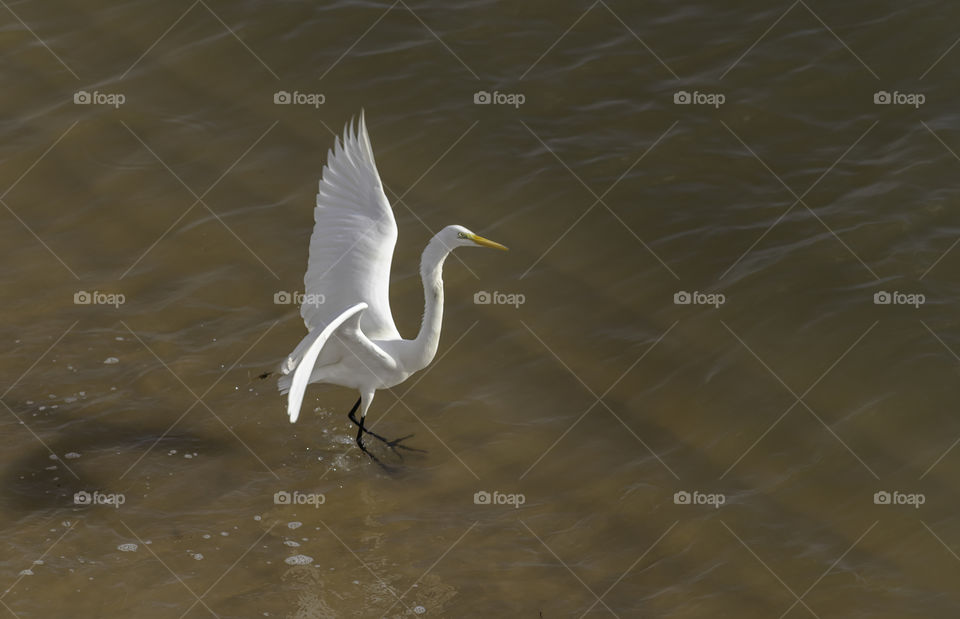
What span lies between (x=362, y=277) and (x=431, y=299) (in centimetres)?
56

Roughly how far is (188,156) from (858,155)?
6.36 meters

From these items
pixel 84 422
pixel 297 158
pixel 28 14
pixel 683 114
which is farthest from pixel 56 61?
pixel 683 114

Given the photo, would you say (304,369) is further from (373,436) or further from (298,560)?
(373,436)

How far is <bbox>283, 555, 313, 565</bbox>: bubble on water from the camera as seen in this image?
7.75m

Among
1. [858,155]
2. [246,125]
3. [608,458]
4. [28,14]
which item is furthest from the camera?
[28,14]

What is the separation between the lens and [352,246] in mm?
8531

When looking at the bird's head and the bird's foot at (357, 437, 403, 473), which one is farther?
the bird's foot at (357, 437, 403, 473)

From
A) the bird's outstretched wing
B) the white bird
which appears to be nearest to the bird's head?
the white bird

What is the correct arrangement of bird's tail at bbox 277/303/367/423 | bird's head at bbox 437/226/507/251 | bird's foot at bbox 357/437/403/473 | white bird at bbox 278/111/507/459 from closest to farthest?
1. bird's tail at bbox 277/303/367/423
2. bird's head at bbox 437/226/507/251
3. white bird at bbox 278/111/507/459
4. bird's foot at bbox 357/437/403/473

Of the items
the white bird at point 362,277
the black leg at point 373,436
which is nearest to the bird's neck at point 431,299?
the white bird at point 362,277

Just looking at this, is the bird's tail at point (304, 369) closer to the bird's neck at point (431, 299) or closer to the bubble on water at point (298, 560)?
the bird's neck at point (431, 299)

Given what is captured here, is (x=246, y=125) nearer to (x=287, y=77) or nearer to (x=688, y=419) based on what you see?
(x=287, y=77)

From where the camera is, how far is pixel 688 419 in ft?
29.7

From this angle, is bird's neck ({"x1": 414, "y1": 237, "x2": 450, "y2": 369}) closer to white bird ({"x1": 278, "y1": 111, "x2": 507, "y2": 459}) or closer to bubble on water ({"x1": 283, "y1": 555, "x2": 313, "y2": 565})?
white bird ({"x1": 278, "y1": 111, "x2": 507, "y2": 459})
